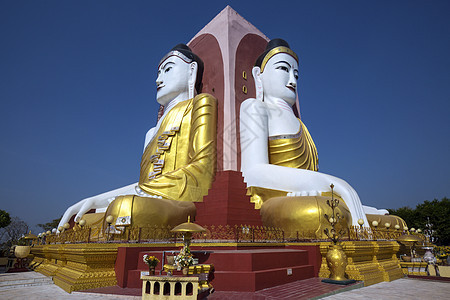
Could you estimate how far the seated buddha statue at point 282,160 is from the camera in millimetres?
7754

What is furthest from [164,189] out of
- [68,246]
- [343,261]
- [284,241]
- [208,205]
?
[343,261]

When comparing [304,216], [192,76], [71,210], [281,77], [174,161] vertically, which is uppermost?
[192,76]

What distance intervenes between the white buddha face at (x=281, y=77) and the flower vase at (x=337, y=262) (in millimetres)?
6730

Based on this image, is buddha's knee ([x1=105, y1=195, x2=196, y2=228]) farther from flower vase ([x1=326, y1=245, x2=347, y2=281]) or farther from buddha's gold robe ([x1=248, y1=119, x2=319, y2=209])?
buddha's gold robe ([x1=248, y1=119, x2=319, y2=209])

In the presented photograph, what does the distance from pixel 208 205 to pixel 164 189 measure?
1377 mm

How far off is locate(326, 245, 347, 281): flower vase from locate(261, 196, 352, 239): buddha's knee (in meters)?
1.19

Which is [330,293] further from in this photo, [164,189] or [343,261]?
[164,189]

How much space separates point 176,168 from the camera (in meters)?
10.4

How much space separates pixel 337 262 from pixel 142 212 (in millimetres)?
4373

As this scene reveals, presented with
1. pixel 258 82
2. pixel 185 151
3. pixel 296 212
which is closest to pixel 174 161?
pixel 185 151

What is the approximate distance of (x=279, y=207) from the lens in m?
8.05

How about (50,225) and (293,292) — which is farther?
(50,225)

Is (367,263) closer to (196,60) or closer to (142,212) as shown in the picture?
(142,212)

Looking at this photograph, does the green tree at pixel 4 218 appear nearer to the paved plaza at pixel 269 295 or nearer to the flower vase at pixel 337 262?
the paved plaza at pixel 269 295
